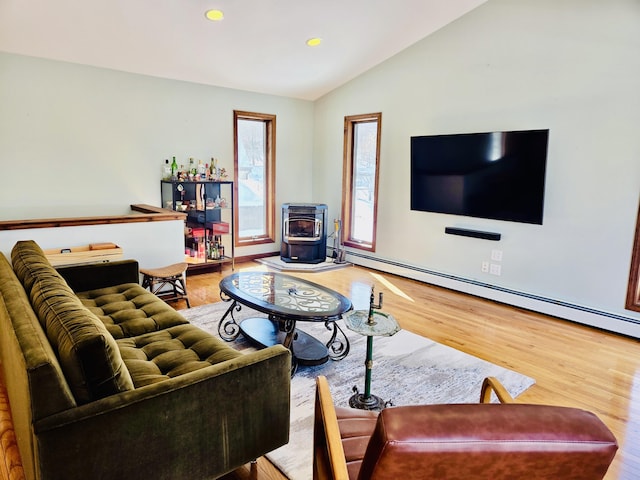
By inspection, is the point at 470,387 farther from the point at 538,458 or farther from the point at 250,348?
the point at 538,458

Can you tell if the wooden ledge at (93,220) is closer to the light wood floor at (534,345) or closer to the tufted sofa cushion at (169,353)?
the light wood floor at (534,345)

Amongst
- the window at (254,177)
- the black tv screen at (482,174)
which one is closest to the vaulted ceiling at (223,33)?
the window at (254,177)

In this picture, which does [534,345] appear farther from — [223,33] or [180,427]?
[223,33]

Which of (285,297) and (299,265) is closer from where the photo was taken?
(285,297)

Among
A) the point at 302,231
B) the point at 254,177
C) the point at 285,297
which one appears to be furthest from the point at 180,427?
the point at 254,177

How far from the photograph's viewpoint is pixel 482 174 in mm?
4504

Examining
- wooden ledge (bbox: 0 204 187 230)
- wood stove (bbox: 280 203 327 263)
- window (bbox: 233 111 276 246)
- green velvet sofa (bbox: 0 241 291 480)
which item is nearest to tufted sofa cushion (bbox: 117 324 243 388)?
green velvet sofa (bbox: 0 241 291 480)

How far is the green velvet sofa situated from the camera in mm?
1365

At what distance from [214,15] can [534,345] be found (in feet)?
13.5

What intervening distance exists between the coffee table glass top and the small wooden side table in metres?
0.32

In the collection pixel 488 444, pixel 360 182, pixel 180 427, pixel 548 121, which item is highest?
pixel 548 121

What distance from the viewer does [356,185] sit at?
20.5 feet

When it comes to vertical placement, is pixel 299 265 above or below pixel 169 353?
below

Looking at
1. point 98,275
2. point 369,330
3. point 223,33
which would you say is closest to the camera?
point 369,330
